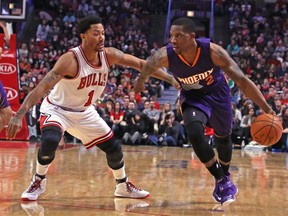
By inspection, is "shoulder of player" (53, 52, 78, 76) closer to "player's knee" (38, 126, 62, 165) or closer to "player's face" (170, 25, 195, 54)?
"player's knee" (38, 126, 62, 165)

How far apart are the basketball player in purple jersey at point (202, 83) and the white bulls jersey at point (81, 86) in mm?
404

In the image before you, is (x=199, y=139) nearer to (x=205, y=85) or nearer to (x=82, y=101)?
(x=205, y=85)

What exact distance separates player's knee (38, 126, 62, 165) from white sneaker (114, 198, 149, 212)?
0.76m

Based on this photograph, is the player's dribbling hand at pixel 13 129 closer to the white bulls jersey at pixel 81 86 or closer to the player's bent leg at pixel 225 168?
→ the white bulls jersey at pixel 81 86

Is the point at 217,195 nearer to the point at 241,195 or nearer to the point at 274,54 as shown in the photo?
the point at 241,195

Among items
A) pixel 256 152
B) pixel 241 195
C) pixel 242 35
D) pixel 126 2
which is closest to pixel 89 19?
pixel 241 195

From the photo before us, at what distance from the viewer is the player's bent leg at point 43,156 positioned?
499cm

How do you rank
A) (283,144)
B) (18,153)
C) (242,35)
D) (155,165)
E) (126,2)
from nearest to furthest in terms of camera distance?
(155,165) → (18,153) → (283,144) → (242,35) → (126,2)

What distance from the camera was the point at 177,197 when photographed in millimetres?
5504

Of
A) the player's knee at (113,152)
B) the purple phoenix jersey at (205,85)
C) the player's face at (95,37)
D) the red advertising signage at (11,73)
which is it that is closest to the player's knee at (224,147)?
the purple phoenix jersey at (205,85)

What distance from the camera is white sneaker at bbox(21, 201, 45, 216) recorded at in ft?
14.7

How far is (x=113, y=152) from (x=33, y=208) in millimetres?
1042

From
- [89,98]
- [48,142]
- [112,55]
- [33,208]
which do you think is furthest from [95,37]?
[33,208]

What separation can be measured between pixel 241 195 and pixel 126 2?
18148 mm
